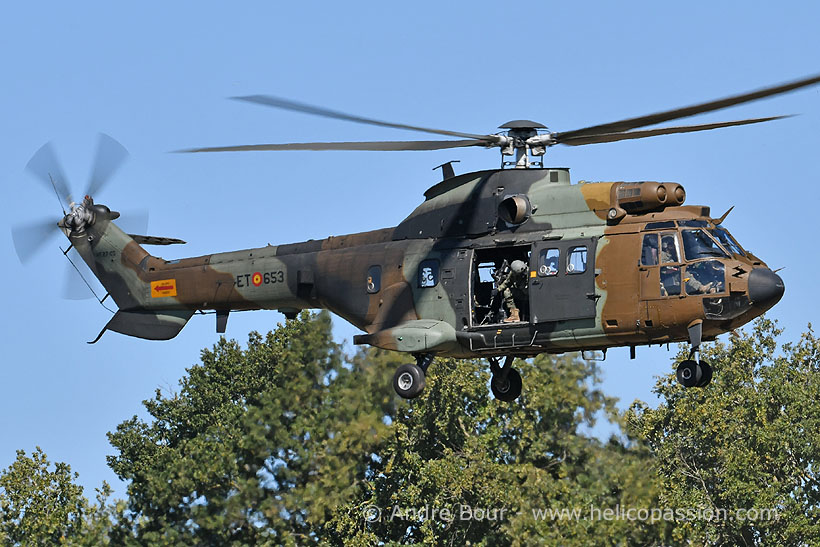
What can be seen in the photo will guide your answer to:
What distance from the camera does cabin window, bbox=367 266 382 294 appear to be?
86.5 feet

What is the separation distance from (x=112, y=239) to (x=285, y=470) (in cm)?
2455

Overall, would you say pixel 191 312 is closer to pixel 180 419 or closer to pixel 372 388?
pixel 372 388

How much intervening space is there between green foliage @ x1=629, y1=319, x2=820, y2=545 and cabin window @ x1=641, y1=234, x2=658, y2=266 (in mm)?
27702

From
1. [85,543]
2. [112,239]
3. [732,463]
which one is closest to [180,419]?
[85,543]

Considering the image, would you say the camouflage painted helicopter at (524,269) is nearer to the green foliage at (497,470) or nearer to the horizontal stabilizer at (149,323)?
the horizontal stabilizer at (149,323)

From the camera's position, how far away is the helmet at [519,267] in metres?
24.2

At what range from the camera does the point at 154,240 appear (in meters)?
32.1

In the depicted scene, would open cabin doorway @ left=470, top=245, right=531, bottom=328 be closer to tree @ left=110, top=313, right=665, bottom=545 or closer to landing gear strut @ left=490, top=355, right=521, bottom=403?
landing gear strut @ left=490, top=355, right=521, bottom=403

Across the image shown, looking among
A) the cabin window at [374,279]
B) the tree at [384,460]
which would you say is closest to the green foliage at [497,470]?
the tree at [384,460]

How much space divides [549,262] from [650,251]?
5.72ft

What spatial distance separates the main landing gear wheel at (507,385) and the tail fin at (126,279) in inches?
277

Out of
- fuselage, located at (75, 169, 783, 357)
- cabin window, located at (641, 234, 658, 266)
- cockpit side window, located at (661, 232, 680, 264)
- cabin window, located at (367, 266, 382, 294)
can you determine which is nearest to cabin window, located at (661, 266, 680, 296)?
fuselage, located at (75, 169, 783, 357)

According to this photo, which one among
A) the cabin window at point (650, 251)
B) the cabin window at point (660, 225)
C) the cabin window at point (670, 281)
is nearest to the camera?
the cabin window at point (670, 281)

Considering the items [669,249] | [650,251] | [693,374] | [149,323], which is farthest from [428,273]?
[149,323]
